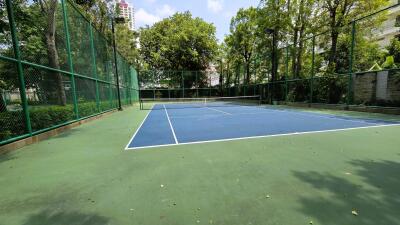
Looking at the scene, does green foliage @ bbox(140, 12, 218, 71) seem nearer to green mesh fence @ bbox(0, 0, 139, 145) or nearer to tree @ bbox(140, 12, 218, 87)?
tree @ bbox(140, 12, 218, 87)

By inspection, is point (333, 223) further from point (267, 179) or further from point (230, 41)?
point (230, 41)

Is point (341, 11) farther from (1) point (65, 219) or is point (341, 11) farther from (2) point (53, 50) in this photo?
(1) point (65, 219)

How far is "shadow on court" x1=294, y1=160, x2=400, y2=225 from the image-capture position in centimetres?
203

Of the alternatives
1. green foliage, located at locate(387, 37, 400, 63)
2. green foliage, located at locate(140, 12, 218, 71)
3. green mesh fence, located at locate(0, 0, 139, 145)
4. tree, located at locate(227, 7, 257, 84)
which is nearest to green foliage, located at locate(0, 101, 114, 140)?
green mesh fence, located at locate(0, 0, 139, 145)

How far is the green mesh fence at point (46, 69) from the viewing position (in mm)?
5270

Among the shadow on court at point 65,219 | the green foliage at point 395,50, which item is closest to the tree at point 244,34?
the green foliage at point 395,50

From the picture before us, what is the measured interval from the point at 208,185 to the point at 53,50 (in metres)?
8.34

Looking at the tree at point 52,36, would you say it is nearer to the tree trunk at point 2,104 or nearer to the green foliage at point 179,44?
the tree trunk at point 2,104

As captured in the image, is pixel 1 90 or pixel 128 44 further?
pixel 128 44

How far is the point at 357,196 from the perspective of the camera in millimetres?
2422

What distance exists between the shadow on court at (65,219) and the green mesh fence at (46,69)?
3445mm

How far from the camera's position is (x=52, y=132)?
21.1 feet

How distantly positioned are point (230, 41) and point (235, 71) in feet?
17.3

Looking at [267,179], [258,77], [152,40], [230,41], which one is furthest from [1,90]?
[152,40]
